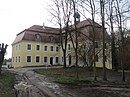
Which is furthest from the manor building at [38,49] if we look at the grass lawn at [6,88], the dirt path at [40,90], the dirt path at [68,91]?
the dirt path at [68,91]

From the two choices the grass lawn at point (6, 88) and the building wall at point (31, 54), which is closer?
the grass lawn at point (6, 88)

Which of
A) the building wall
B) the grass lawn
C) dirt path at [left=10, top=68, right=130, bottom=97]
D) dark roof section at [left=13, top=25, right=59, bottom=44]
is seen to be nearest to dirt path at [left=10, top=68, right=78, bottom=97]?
dirt path at [left=10, top=68, right=130, bottom=97]

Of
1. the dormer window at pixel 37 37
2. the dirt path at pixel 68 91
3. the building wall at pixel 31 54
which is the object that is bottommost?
the dirt path at pixel 68 91

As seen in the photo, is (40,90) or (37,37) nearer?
(40,90)

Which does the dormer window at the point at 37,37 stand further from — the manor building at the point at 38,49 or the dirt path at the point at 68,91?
the dirt path at the point at 68,91

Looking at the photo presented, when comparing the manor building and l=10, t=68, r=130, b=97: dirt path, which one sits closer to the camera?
l=10, t=68, r=130, b=97: dirt path

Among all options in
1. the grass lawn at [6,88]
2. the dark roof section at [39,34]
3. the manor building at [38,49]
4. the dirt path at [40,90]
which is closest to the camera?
the grass lawn at [6,88]

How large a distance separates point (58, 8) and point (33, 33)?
20.8 meters

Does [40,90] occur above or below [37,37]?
below

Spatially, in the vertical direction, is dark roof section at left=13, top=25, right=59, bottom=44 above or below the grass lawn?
above

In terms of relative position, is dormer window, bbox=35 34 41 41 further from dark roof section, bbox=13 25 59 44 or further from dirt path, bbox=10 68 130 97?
dirt path, bbox=10 68 130 97

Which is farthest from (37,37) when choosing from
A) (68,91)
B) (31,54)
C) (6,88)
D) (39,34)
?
(68,91)

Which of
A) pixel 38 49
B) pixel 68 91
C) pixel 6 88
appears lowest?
pixel 68 91

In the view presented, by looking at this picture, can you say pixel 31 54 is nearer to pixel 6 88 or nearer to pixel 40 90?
pixel 6 88
